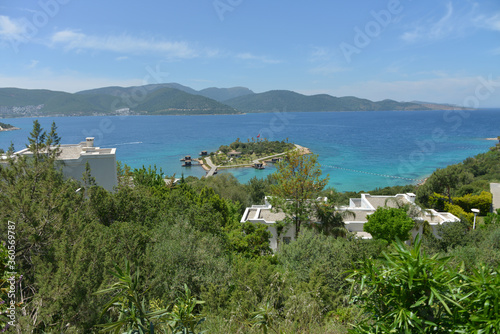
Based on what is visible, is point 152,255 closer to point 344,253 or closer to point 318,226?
point 344,253

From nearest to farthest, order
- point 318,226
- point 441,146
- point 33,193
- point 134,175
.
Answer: point 33,193
point 318,226
point 134,175
point 441,146

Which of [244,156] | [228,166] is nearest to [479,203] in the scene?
[228,166]

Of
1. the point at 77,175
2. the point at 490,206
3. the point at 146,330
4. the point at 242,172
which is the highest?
the point at 146,330

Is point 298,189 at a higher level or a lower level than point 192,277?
higher

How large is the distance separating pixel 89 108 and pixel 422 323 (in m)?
178

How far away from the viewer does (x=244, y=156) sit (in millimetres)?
75375

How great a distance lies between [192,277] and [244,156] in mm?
68072

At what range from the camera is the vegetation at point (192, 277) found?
2498 millimetres

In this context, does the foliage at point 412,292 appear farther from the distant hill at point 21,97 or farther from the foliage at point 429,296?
the distant hill at point 21,97

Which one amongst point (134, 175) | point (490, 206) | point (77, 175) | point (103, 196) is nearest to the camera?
point (103, 196)

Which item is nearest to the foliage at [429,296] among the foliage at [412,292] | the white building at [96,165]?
the foliage at [412,292]

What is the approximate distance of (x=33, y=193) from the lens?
23.1 ft

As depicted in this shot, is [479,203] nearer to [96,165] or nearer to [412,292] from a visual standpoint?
[412,292]

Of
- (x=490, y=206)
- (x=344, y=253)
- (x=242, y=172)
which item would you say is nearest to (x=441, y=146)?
(x=242, y=172)
